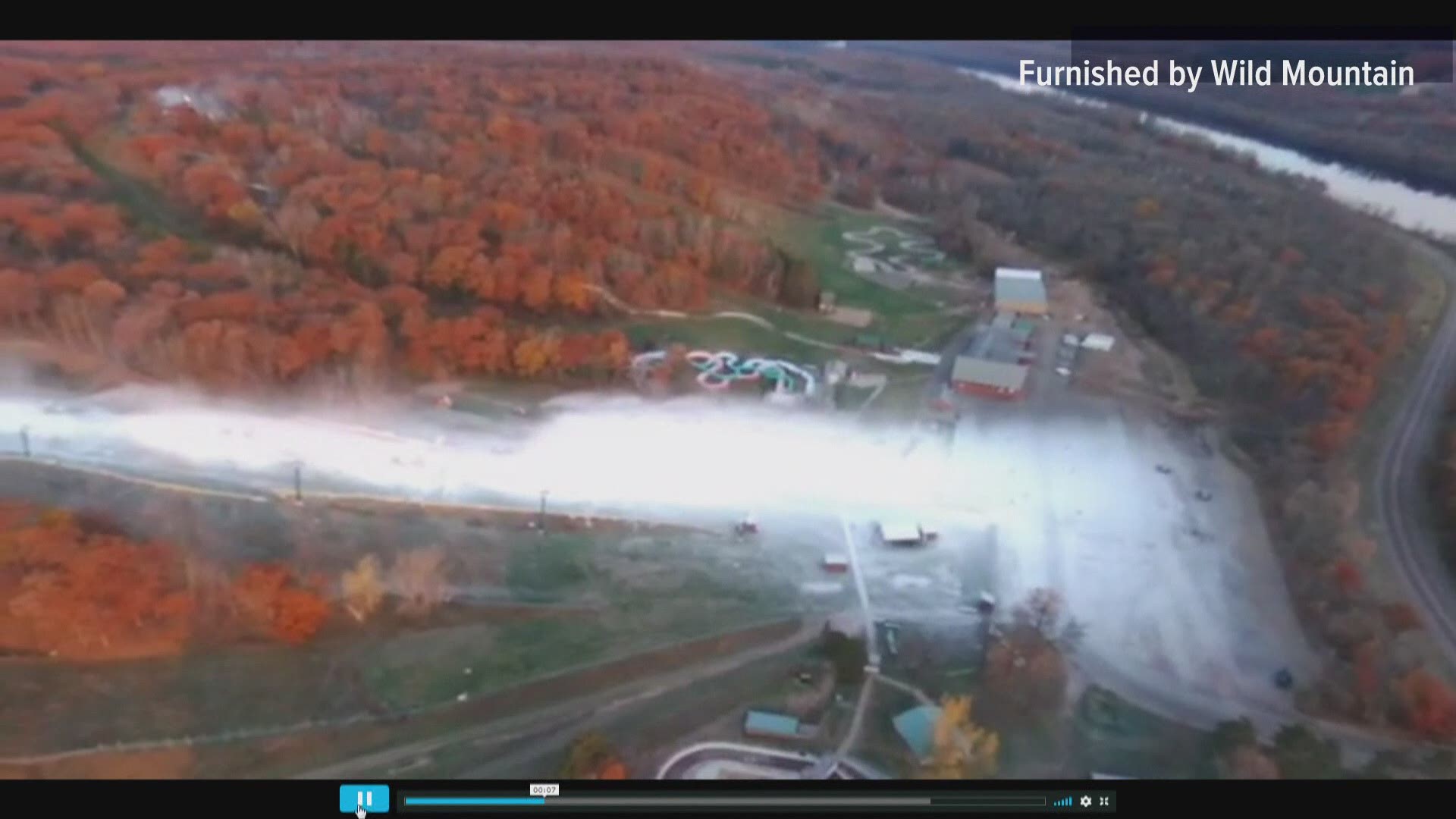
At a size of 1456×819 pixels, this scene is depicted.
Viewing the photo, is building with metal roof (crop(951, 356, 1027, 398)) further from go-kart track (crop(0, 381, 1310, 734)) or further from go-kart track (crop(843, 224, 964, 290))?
go-kart track (crop(843, 224, 964, 290))

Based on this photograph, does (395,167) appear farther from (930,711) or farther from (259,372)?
(930,711)

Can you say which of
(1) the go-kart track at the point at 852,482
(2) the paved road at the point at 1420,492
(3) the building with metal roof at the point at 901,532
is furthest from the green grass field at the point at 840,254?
(2) the paved road at the point at 1420,492

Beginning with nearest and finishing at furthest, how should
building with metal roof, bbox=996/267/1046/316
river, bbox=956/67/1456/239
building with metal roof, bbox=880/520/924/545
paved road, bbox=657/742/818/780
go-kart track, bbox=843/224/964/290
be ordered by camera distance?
paved road, bbox=657/742/818/780, building with metal roof, bbox=880/520/924/545, river, bbox=956/67/1456/239, building with metal roof, bbox=996/267/1046/316, go-kart track, bbox=843/224/964/290

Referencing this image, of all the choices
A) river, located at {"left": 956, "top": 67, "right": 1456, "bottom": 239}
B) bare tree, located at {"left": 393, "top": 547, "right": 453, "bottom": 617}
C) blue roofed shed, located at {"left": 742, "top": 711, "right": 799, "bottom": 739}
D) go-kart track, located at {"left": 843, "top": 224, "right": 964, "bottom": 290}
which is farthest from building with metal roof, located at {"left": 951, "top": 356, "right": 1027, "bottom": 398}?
bare tree, located at {"left": 393, "top": 547, "right": 453, "bottom": 617}
